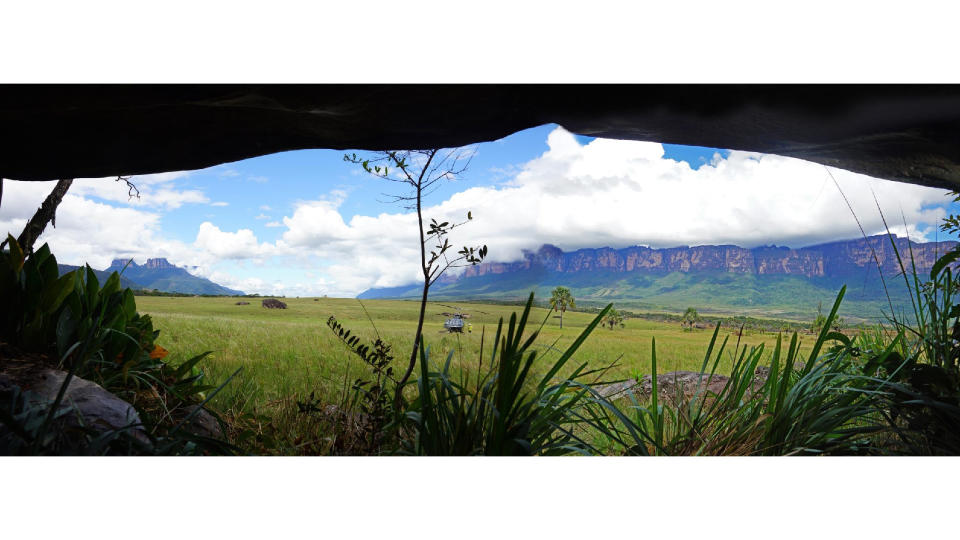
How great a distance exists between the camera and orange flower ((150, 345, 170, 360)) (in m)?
2.33

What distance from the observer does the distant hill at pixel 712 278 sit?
2373 millimetres

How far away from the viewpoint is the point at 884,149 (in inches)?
90.8

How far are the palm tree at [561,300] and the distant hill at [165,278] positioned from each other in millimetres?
1667

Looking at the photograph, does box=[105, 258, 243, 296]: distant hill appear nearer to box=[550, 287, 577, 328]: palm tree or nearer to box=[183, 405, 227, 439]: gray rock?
box=[183, 405, 227, 439]: gray rock

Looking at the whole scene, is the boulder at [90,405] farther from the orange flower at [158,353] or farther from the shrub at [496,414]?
the shrub at [496,414]

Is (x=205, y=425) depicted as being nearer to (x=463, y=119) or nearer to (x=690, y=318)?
(x=463, y=119)

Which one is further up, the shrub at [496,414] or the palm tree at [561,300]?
the palm tree at [561,300]

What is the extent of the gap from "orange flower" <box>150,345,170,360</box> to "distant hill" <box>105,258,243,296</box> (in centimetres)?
38

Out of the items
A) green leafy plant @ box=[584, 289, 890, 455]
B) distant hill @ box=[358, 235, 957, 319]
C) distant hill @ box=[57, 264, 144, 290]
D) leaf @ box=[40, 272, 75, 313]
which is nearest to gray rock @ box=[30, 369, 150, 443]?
leaf @ box=[40, 272, 75, 313]

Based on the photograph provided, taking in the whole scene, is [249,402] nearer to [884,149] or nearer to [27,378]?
[27,378]

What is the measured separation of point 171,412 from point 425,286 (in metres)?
1.13

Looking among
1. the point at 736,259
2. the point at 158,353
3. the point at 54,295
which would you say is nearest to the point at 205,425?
the point at 158,353

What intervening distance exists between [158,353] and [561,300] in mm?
1901

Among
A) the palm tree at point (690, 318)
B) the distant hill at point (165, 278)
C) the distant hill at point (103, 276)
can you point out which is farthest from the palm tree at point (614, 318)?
the distant hill at point (103, 276)
